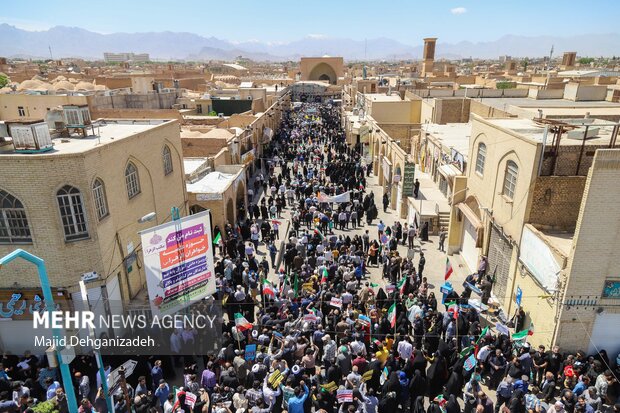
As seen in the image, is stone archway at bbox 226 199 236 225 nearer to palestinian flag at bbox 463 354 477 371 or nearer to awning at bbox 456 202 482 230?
awning at bbox 456 202 482 230

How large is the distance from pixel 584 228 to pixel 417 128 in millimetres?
22596

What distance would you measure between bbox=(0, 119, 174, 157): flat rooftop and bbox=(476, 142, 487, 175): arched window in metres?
10.4

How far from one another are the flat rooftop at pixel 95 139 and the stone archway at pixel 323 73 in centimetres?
7911

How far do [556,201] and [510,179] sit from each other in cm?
143

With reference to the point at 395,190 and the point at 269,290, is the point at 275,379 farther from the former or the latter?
the point at 395,190

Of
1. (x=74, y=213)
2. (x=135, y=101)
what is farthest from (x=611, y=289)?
(x=135, y=101)

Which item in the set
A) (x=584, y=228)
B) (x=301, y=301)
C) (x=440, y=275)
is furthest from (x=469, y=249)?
(x=301, y=301)

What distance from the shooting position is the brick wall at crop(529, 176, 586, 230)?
1067cm

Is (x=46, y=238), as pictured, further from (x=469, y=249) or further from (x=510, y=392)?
(x=469, y=249)

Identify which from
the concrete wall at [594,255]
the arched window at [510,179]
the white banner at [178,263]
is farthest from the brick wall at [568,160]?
the white banner at [178,263]

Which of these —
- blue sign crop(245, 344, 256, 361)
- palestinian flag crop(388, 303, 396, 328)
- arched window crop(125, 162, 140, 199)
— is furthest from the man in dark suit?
arched window crop(125, 162, 140, 199)

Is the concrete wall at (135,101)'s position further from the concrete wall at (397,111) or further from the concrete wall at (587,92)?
the concrete wall at (587,92)

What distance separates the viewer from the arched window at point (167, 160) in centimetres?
1426

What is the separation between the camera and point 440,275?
48.2 ft
